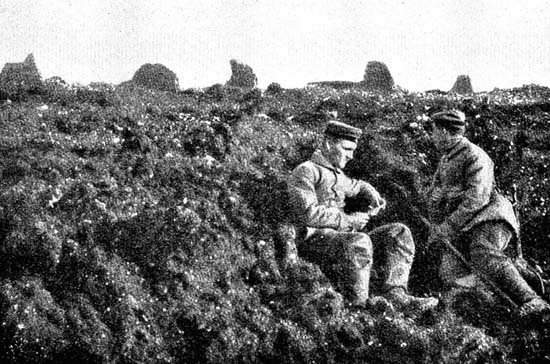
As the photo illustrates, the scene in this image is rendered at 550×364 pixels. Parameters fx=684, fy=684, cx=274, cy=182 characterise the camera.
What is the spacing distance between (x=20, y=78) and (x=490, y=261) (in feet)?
23.3

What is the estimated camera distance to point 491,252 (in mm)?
6559

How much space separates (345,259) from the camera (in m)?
6.28

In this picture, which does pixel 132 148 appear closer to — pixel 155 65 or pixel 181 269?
pixel 181 269

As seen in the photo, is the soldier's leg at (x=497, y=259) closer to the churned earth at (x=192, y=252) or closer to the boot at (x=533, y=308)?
the boot at (x=533, y=308)

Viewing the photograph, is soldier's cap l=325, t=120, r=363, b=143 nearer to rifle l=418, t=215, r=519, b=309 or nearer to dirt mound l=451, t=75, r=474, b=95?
rifle l=418, t=215, r=519, b=309

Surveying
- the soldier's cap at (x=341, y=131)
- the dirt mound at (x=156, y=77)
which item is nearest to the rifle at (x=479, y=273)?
the soldier's cap at (x=341, y=131)

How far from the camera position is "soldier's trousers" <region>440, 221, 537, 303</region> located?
20.9 feet

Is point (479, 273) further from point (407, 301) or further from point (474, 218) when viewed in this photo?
point (407, 301)

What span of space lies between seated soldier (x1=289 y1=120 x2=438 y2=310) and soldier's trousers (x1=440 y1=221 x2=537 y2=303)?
1.82ft

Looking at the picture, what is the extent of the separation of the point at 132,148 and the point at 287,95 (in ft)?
11.8

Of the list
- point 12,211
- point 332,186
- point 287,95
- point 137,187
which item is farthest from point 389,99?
point 12,211

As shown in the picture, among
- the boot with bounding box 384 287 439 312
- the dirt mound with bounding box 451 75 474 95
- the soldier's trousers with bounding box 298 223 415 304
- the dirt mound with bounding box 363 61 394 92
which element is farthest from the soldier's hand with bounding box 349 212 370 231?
the dirt mound with bounding box 451 75 474 95

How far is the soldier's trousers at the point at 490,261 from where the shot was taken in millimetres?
6367

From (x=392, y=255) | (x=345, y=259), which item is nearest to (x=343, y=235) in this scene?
(x=345, y=259)
